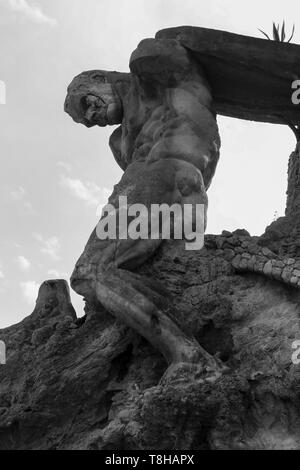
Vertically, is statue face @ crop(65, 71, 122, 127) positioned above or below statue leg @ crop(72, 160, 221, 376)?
above

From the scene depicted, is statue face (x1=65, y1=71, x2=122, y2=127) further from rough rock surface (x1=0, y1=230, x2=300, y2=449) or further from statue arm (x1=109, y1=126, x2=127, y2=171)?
rough rock surface (x1=0, y1=230, x2=300, y2=449)

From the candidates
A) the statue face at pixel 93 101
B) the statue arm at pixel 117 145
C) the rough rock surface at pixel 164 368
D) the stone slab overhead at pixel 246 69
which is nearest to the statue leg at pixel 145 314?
the rough rock surface at pixel 164 368

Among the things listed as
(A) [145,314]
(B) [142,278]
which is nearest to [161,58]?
(B) [142,278]

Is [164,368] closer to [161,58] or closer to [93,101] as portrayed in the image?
[161,58]

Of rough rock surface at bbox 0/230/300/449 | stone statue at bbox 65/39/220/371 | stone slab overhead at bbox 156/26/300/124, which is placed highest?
stone slab overhead at bbox 156/26/300/124

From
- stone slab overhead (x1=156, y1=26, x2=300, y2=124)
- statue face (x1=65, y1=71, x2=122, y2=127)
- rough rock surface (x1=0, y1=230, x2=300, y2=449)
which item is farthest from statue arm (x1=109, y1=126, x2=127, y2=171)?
rough rock surface (x1=0, y1=230, x2=300, y2=449)

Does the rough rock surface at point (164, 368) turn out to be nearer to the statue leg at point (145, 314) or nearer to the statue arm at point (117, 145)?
the statue leg at point (145, 314)

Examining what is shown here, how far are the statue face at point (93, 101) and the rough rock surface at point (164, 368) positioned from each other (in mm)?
1586

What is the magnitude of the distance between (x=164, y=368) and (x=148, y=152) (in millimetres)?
1916

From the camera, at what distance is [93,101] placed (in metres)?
8.48

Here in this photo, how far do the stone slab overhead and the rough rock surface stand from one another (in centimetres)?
148

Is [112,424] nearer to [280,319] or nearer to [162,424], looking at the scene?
[162,424]

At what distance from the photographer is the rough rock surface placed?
5.90m

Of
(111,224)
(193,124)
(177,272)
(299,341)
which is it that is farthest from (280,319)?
(193,124)
